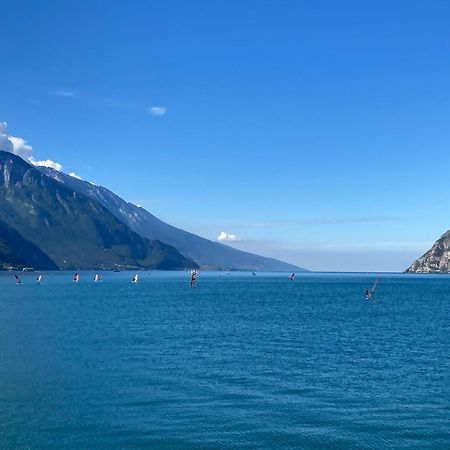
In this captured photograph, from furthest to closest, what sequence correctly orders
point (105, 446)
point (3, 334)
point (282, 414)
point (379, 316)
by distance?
point (379, 316)
point (3, 334)
point (282, 414)
point (105, 446)

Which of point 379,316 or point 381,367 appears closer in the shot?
point 381,367

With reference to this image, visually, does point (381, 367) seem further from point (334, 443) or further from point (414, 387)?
point (334, 443)

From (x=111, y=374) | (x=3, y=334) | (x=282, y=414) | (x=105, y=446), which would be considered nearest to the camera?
(x=105, y=446)

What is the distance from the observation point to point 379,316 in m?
126

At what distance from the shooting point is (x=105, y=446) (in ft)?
112

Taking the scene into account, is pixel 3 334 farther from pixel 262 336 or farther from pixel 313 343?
pixel 313 343

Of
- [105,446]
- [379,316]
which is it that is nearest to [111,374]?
[105,446]

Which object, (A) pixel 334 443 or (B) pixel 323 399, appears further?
(B) pixel 323 399

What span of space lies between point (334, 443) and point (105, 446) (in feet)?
49.4

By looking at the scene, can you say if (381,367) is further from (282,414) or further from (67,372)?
(67,372)

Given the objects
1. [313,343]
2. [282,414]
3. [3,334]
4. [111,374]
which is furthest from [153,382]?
[3,334]

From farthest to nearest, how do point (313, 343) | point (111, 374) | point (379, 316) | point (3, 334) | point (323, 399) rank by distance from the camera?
1. point (379, 316)
2. point (3, 334)
3. point (313, 343)
4. point (111, 374)
5. point (323, 399)

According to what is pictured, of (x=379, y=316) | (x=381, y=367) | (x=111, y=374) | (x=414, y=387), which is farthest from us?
(x=379, y=316)

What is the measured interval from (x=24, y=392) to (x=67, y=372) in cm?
888
